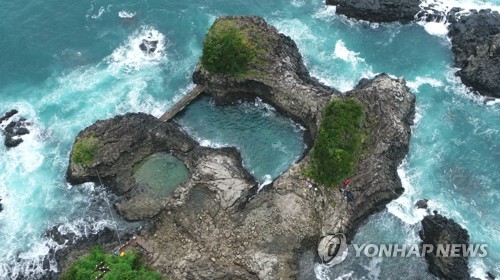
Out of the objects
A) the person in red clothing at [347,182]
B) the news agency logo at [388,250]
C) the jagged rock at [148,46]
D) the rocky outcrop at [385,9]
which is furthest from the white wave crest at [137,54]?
the news agency logo at [388,250]

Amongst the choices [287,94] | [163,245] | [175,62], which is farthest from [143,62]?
[163,245]

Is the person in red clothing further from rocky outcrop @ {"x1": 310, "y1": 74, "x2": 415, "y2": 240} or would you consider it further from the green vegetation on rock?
the green vegetation on rock

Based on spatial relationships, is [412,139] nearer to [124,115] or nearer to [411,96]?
[411,96]

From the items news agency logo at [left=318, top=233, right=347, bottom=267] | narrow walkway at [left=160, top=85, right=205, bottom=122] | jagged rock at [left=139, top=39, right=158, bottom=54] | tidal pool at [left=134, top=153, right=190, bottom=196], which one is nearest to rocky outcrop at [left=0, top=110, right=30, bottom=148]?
tidal pool at [left=134, top=153, right=190, bottom=196]

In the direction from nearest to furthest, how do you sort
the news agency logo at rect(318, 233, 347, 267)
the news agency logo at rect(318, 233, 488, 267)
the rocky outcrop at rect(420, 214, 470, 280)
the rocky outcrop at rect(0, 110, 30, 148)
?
the rocky outcrop at rect(420, 214, 470, 280) → the news agency logo at rect(318, 233, 488, 267) → the news agency logo at rect(318, 233, 347, 267) → the rocky outcrop at rect(0, 110, 30, 148)

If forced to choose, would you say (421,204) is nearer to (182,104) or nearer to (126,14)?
(182,104)

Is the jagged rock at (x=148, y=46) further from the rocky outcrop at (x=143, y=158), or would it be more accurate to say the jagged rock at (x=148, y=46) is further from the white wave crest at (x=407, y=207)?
the white wave crest at (x=407, y=207)
